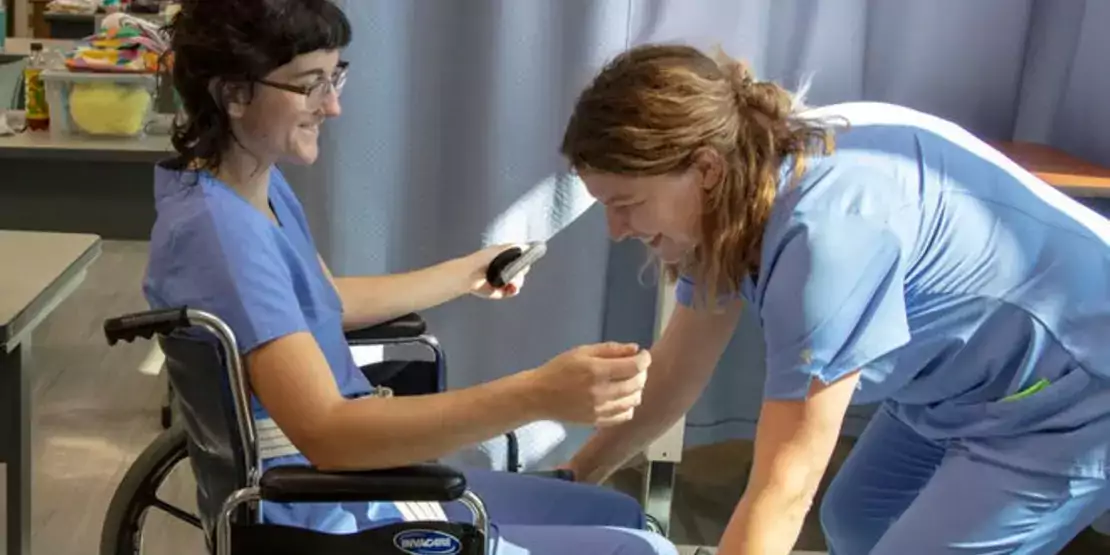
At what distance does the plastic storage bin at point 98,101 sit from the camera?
323 centimetres

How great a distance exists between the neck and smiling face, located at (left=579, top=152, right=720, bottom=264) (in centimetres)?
38

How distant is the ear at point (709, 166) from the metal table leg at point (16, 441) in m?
1.11

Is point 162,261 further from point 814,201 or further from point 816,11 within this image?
point 816,11

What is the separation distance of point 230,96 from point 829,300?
2.23 feet

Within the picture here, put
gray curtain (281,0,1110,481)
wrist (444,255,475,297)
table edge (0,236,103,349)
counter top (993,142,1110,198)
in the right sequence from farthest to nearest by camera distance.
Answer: gray curtain (281,0,1110,481)
counter top (993,142,1110,198)
wrist (444,255,475,297)
table edge (0,236,103,349)

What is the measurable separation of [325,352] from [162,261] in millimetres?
234

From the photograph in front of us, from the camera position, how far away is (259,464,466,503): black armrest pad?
1255 mm

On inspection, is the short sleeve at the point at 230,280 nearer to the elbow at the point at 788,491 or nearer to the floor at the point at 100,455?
the elbow at the point at 788,491

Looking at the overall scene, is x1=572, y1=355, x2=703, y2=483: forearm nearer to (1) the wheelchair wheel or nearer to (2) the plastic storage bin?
(1) the wheelchair wheel

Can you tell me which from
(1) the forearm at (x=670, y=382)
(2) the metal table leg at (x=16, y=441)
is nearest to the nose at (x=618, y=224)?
(1) the forearm at (x=670, y=382)

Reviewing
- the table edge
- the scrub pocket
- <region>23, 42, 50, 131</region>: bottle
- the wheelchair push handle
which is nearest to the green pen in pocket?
the scrub pocket

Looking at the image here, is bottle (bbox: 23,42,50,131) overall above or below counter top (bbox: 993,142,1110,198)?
below

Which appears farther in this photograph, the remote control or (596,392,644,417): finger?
the remote control

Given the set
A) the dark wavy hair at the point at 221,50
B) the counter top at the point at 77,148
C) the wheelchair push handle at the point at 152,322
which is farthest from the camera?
the counter top at the point at 77,148
